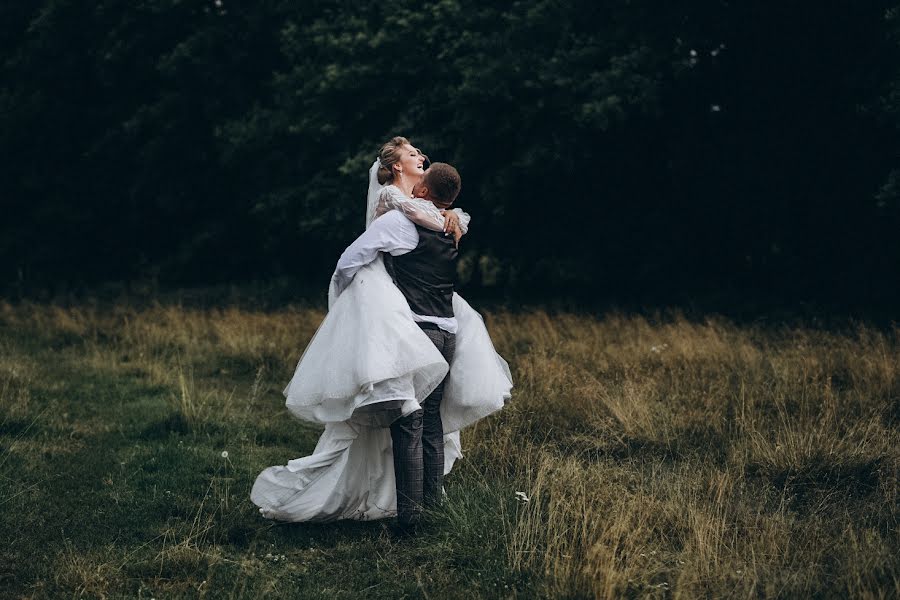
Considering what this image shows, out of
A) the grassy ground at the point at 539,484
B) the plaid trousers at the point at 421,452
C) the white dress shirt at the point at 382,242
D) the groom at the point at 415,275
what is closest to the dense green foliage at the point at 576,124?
the grassy ground at the point at 539,484

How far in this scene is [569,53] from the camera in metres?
14.0

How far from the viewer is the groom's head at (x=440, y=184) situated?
4.52 m

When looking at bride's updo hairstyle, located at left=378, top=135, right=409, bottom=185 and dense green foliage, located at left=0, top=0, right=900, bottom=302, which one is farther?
dense green foliage, located at left=0, top=0, right=900, bottom=302

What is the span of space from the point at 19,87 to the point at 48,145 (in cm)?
177

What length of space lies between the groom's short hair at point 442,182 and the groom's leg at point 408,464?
116 centimetres

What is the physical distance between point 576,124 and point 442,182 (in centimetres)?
1006

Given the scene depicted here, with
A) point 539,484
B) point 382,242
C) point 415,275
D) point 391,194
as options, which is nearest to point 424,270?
point 415,275

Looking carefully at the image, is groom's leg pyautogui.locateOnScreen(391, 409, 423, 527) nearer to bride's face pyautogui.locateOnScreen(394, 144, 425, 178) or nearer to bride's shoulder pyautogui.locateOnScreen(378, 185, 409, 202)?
bride's shoulder pyautogui.locateOnScreen(378, 185, 409, 202)

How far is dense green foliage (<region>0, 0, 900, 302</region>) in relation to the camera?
13328 mm

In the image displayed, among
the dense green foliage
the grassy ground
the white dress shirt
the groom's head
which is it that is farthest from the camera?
the dense green foliage

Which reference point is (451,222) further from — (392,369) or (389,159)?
(392,369)

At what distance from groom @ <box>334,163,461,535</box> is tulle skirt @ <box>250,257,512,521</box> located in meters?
0.10

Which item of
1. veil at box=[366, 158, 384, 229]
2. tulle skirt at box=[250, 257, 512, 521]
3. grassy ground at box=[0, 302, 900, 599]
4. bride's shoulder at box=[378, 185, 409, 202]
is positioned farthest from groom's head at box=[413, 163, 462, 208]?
grassy ground at box=[0, 302, 900, 599]

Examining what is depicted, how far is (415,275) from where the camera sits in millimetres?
4508
